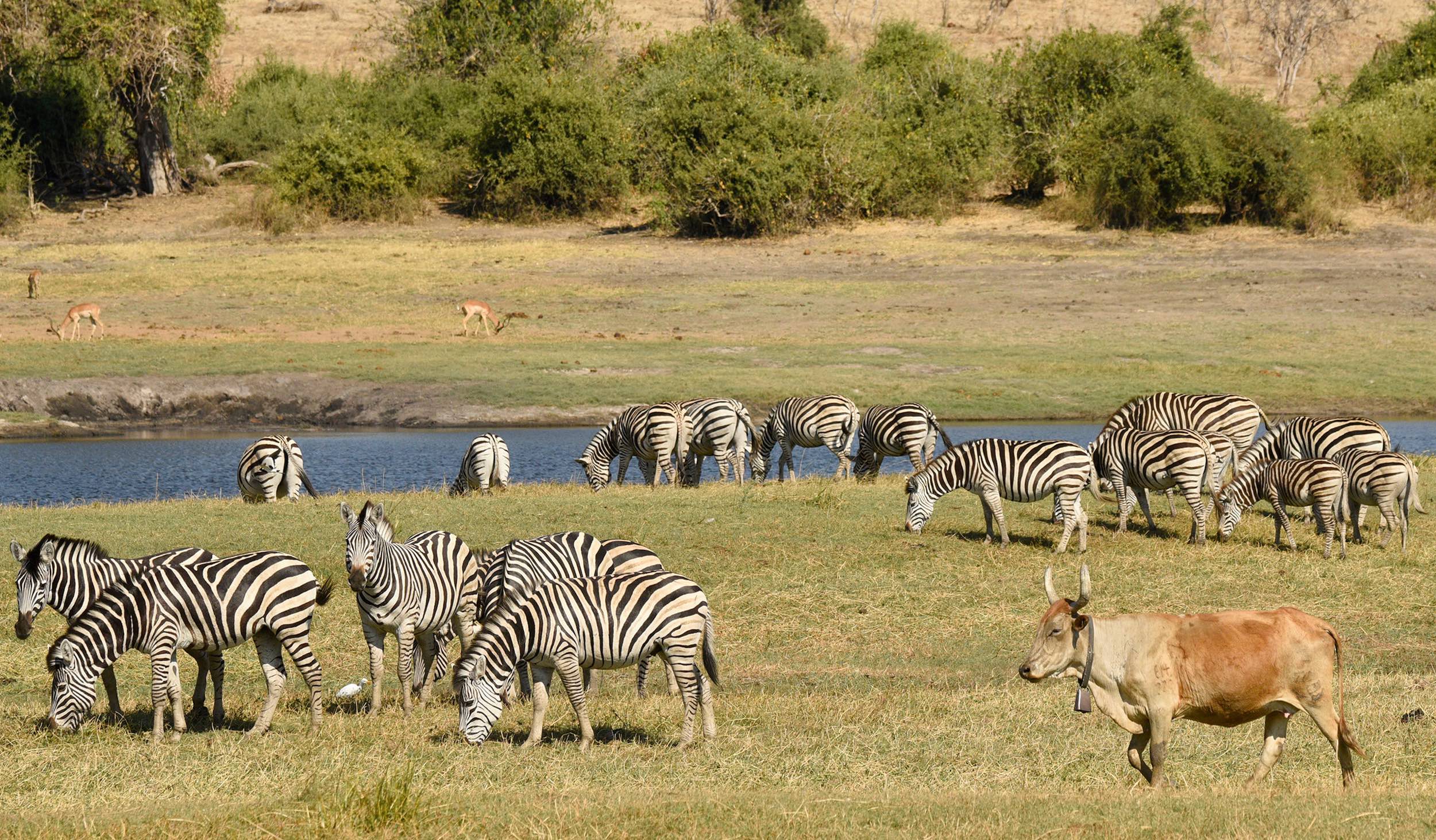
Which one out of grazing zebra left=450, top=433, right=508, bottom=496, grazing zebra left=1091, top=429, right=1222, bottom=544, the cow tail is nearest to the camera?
the cow tail

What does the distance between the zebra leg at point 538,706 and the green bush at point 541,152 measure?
40814 mm

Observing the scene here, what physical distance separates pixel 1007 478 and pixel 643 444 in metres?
6.13

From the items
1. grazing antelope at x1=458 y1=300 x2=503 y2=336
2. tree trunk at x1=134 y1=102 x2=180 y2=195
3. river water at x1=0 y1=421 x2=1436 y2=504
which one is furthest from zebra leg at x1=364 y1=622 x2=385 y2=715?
tree trunk at x1=134 y1=102 x2=180 y2=195

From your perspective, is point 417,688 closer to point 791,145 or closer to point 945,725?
point 945,725

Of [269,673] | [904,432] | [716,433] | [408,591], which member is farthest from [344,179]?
[269,673]

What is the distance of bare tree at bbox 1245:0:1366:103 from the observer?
263ft

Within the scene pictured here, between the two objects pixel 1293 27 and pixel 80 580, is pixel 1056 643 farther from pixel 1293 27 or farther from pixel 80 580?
pixel 1293 27

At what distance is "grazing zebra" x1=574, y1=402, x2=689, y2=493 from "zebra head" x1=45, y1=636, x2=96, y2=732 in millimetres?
11068

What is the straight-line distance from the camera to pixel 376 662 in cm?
1083

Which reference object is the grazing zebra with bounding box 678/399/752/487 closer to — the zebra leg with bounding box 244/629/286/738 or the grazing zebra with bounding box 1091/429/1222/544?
the grazing zebra with bounding box 1091/429/1222/544

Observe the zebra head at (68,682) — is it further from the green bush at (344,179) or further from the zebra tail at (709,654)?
the green bush at (344,179)

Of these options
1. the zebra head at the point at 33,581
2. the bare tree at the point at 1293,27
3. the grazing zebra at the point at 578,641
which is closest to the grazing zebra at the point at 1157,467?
the grazing zebra at the point at 578,641

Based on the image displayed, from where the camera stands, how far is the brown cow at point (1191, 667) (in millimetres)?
8211

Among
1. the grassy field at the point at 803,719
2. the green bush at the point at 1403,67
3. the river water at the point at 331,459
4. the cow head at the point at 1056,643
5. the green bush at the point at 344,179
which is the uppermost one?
the green bush at the point at 1403,67
